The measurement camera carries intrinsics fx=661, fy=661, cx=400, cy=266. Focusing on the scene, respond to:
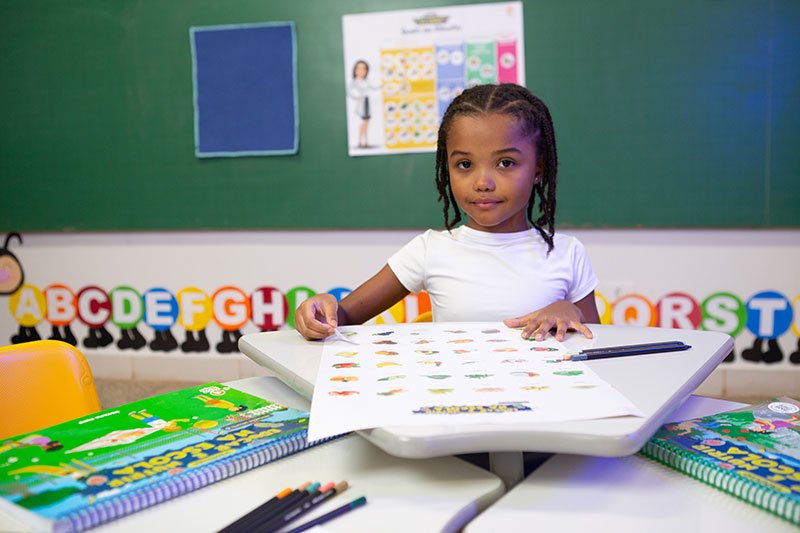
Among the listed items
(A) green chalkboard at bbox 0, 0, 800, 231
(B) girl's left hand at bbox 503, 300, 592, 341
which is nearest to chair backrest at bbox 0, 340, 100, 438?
(B) girl's left hand at bbox 503, 300, 592, 341

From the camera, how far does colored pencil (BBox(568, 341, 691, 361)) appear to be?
0.89 metres

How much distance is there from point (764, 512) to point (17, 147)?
3.21m

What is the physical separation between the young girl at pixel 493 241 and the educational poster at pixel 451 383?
258mm

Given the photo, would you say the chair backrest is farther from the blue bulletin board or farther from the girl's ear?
the blue bulletin board

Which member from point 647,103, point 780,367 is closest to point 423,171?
→ point 647,103

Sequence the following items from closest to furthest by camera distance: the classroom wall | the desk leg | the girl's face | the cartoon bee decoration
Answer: the desk leg → the girl's face → the classroom wall → the cartoon bee decoration

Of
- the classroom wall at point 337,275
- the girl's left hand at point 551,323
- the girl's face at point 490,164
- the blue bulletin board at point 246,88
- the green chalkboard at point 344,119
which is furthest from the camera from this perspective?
the blue bulletin board at point 246,88

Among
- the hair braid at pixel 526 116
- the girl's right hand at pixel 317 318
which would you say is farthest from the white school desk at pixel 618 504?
the hair braid at pixel 526 116

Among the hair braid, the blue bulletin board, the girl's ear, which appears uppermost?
the blue bulletin board

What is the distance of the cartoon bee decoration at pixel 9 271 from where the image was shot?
309 centimetres

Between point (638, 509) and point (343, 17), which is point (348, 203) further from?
point (638, 509)

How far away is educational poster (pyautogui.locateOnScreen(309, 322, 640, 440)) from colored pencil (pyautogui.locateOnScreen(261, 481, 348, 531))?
0.07 metres

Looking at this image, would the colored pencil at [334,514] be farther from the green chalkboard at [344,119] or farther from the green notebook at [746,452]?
the green chalkboard at [344,119]

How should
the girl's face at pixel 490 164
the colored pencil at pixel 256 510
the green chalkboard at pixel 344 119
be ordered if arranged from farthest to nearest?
1. the green chalkboard at pixel 344 119
2. the girl's face at pixel 490 164
3. the colored pencil at pixel 256 510
